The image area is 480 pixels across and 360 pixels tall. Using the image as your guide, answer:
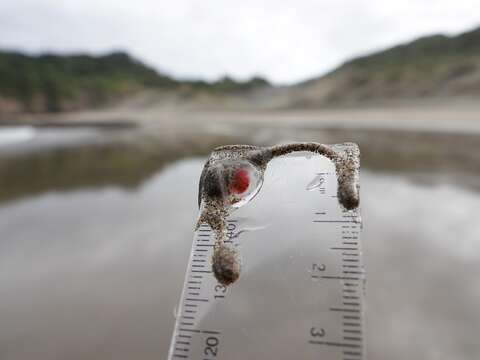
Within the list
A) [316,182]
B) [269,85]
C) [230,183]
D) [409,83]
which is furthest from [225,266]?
[269,85]

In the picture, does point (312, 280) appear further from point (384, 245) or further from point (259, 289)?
point (384, 245)

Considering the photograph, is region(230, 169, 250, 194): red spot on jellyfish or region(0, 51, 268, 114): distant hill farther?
region(0, 51, 268, 114): distant hill

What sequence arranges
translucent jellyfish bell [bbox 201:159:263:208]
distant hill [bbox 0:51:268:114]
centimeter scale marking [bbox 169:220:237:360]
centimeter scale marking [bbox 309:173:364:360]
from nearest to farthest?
1. centimeter scale marking [bbox 309:173:364:360]
2. centimeter scale marking [bbox 169:220:237:360]
3. translucent jellyfish bell [bbox 201:159:263:208]
4. distant hill [bbox 0:51:268:114]

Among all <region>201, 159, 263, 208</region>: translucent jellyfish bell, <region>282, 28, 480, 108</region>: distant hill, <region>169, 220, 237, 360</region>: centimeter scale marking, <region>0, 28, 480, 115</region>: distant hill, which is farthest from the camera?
<region>0, 28, 480, 115</region>: distant hill

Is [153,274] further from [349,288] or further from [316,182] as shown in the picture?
[349,288]

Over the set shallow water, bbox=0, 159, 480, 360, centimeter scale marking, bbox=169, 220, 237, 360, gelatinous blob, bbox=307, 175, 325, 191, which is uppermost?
gelatinous blob, bbox=307, 175, 325, 191

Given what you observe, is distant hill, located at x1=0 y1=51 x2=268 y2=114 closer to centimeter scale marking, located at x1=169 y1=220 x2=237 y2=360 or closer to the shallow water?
the shallow water

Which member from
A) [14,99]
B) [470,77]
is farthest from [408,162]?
[14,99]

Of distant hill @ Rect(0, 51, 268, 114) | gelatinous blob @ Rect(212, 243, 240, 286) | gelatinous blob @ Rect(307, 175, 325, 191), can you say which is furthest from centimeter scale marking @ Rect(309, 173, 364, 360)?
distant hill @ Rect(0, 51, 268, 114)
